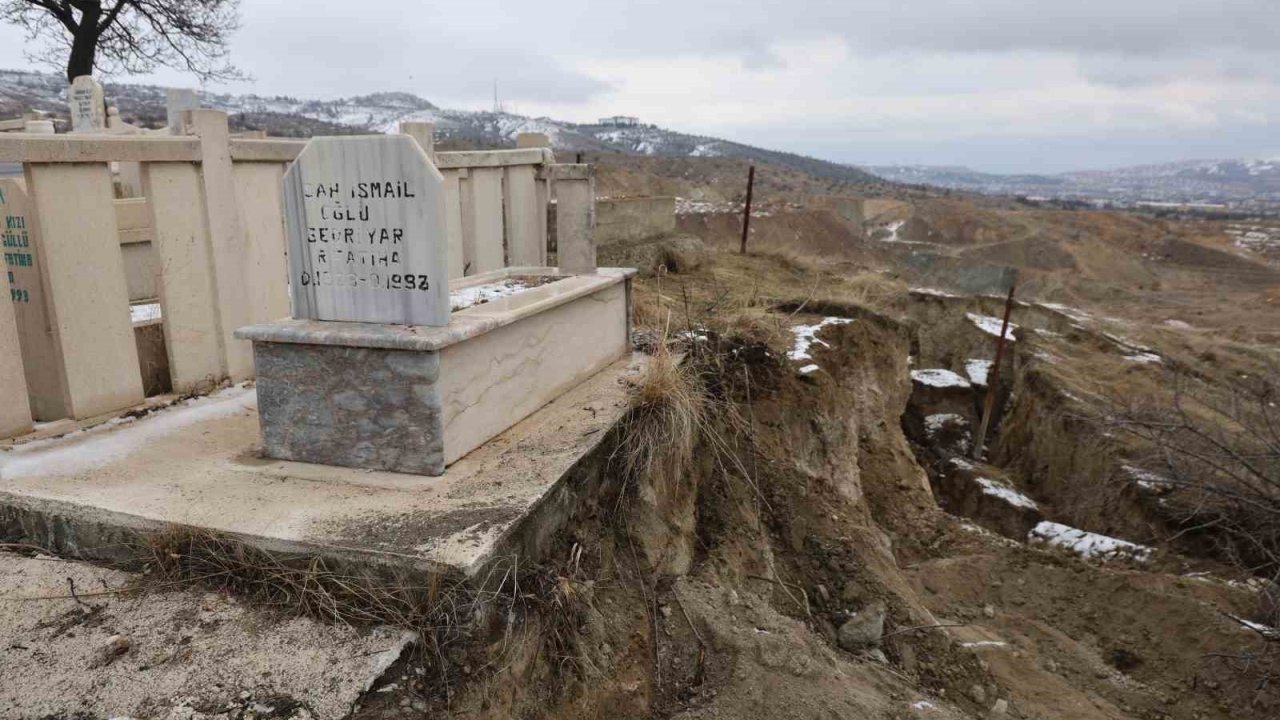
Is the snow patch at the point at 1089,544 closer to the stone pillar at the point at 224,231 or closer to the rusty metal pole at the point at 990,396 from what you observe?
the rusty metal pole at the point at 990,396

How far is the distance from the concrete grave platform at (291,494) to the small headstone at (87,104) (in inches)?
414

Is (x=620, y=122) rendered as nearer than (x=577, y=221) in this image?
No

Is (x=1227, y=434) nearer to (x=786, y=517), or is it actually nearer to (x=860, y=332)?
(x=860, y=332)

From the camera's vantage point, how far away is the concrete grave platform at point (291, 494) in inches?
119

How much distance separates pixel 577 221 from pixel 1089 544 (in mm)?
6248

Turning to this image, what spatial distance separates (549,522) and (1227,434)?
32.5ft

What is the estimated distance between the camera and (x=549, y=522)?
3.43 meters

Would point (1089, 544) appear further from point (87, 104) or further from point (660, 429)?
point (87, 104)

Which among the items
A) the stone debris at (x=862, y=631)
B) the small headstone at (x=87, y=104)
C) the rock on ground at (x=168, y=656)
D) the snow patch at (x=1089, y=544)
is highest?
the small headstone at (x=87, y=104)

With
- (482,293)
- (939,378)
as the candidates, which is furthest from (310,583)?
(939,378)

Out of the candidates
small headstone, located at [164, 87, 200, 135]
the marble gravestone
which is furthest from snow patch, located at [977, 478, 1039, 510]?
small headstone, located at [164, 87, 200, 135]

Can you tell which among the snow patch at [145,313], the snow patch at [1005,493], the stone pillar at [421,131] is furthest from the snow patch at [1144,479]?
the snow patch at [145,313]

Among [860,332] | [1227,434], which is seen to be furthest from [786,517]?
[1227,434]

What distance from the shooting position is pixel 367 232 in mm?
3777
